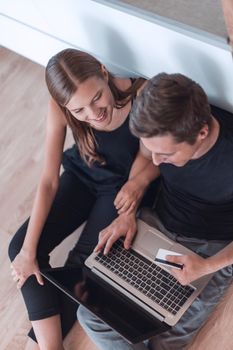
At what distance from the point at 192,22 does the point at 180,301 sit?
2.28ft

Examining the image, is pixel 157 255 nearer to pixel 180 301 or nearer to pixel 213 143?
pixel 180 301

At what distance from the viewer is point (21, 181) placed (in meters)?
1.88

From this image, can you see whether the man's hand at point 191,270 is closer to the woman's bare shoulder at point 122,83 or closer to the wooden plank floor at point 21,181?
the wooden plank floor at point 21,181

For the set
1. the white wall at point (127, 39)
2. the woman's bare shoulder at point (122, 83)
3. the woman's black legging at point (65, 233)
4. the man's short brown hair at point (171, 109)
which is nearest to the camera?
the man's short brown hair at point (171, 109)

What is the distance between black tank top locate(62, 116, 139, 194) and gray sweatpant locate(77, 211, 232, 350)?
23 cm

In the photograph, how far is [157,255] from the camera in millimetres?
1341

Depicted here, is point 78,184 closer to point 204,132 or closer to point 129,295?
point 129,295

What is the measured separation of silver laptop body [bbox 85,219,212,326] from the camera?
4.27ft

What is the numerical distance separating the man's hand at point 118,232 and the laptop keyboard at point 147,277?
2 centimetres

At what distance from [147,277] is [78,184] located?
400 mm

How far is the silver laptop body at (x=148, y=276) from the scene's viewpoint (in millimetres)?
1301

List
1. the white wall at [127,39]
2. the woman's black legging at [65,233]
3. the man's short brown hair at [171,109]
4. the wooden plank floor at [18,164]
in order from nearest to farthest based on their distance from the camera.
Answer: the man's short brown hair at [171,109] → the white wall at [127,39] → the woman's black legging at [65,233] → the wooden plank floor at [18,164]

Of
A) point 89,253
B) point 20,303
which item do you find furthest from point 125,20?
point 20,303

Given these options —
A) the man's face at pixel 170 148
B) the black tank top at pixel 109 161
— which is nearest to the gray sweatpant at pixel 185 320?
the black tank top at pixel 109 161
